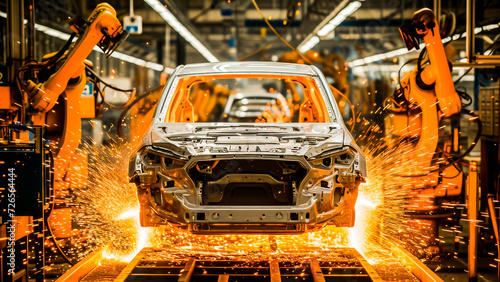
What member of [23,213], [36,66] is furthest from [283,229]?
[36,66]

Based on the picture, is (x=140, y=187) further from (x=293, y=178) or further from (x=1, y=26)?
(x=1, y=26)

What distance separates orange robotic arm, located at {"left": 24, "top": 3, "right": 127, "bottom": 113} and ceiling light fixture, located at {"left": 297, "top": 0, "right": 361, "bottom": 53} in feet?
18.3

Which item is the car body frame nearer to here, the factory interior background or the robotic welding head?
the factory interior background

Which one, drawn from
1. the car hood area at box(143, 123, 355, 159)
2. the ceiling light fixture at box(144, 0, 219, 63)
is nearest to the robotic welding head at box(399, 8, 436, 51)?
the car hood area at box(143, 123, 355, 159)

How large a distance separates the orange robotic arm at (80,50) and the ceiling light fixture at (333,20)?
5569mm

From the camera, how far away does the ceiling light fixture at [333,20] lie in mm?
10282

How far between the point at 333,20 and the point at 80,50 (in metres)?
7.31

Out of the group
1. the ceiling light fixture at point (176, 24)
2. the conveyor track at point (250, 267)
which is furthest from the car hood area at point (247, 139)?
the ceiling light fixture at point (176, 24)

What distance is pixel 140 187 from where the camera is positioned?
414 cm

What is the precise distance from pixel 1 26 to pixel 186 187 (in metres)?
7.85

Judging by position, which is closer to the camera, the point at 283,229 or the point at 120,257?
the point at 283,229

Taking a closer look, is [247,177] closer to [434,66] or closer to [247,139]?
[247,139]

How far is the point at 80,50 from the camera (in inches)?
214

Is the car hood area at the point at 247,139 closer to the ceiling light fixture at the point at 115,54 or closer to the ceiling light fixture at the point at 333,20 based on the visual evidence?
the ceiling light fixture at the point at 333,20
